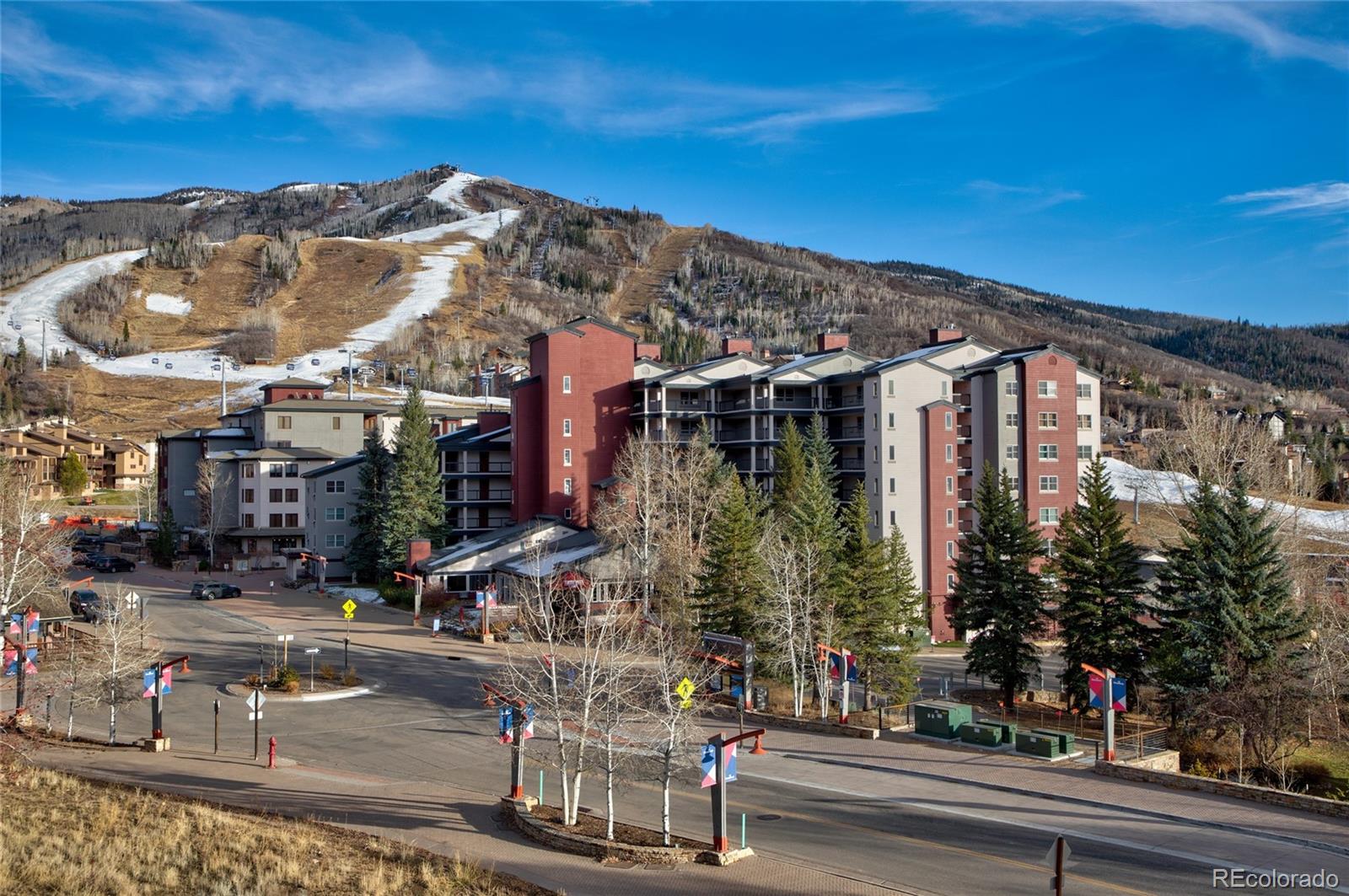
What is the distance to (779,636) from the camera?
39.0 metres

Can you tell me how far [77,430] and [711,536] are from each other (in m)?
122

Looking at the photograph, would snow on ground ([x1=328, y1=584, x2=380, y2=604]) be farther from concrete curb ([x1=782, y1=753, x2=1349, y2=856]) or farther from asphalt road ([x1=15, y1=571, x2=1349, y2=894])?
concrete curb ([x1=782, y1=753, x2=1349, y2=856])

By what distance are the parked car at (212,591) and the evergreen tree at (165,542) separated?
64.9 feet

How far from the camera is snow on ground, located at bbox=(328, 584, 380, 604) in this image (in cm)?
6650

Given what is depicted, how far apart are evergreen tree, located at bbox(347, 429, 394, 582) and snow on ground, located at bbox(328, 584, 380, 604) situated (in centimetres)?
212

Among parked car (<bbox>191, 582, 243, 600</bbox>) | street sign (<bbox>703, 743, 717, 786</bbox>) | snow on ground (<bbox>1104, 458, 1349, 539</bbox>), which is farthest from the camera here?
snow on ground (<bbox>1104, 458, 1349, 539</bbox>)

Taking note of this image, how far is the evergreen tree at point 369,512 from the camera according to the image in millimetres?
72750

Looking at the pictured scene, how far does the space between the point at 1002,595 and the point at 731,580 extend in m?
11.2

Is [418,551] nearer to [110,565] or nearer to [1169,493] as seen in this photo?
[110,565]

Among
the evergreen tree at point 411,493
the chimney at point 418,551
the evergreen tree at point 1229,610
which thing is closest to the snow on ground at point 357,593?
the evergreen tree at point 411,493

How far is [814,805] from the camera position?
82.4 feet

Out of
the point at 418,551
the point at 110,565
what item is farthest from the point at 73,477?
the point at 418,551

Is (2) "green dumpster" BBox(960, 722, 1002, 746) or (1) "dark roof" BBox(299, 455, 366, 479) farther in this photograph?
(1) "dark roof" BBox(299, 455, 366, 479)

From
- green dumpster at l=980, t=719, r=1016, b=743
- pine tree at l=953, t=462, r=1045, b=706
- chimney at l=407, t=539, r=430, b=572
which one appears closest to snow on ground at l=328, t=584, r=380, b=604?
chimney at l=407, t=539, r=430, b=572
